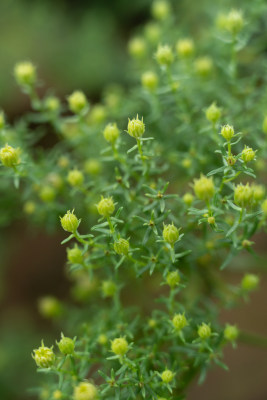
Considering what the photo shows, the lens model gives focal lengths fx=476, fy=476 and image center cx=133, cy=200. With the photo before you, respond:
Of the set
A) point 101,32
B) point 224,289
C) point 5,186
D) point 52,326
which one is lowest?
point 52,326

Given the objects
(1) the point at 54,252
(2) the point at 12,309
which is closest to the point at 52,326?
(2) the point at 12,309

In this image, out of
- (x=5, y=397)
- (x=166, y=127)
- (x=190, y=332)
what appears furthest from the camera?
(x=5, y=397)

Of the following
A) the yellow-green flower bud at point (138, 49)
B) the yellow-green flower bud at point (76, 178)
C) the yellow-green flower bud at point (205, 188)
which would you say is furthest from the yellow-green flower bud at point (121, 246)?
the yellow-green flower bud at point (138, 49)

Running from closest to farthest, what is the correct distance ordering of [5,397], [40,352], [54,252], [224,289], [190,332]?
[40,352], [190,332], [224,289], [5,397], [54,252]

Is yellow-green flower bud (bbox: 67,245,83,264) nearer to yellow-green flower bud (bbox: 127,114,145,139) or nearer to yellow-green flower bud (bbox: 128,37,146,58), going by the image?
yellow-green flower bud (bbox: 127,114,145,139)

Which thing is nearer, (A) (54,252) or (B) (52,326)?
(B) (52,326)

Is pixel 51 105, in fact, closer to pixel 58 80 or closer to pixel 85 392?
pixel 85 392

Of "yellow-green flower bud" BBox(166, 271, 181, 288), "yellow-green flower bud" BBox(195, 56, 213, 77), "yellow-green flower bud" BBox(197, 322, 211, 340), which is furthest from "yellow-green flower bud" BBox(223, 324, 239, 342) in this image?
"yellow-green flower bud" BBox(195, 56, 213, 77)

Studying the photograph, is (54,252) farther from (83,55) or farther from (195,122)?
(195,122)
